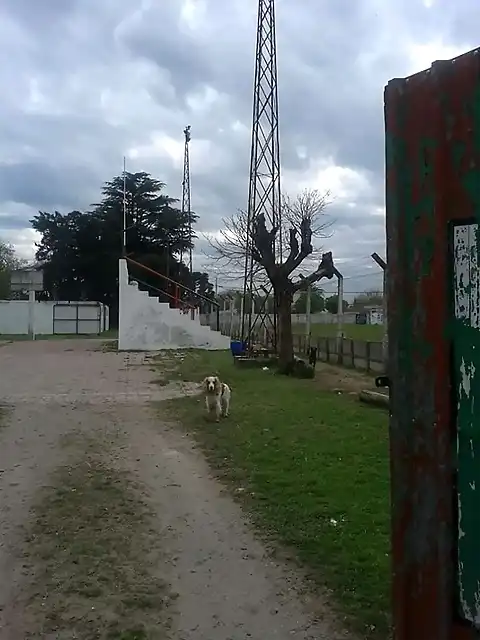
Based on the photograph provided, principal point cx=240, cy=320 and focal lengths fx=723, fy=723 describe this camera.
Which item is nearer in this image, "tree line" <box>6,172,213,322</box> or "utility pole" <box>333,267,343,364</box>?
"utility pole" <box>333,267,343,364</box>

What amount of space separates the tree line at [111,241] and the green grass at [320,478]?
37977 millimetres

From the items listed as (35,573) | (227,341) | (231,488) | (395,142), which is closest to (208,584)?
(35,573)

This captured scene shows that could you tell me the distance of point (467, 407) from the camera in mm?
1634

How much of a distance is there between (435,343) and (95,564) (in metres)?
3.10

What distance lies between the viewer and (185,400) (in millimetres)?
11148

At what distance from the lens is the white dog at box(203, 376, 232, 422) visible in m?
9.07

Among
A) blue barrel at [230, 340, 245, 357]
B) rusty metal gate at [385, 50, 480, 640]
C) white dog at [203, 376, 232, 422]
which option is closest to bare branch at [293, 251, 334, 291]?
blue barrel at [230, 340, 245, 357]

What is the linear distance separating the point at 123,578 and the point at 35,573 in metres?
0.51

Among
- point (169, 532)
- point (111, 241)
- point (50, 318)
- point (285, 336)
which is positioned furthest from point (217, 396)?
point (111, 241)

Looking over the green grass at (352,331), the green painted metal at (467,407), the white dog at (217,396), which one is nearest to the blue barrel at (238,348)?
the green grass at (352,331)

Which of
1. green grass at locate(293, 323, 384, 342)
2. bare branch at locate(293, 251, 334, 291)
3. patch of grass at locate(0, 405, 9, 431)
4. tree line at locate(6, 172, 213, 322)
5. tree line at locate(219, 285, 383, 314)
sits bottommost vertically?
patch of grass at locate(0, 405, 9, 431)

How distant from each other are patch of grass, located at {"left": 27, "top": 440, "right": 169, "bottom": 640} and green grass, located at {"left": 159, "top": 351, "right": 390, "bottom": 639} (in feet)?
2.91

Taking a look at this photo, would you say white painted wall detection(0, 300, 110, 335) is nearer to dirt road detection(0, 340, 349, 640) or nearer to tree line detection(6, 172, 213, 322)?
tree line detection(6, 172, 213, 322)

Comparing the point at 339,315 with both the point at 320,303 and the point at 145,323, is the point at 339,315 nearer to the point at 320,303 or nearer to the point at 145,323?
the point at 320,303
